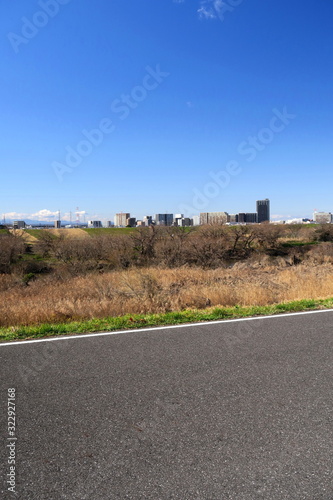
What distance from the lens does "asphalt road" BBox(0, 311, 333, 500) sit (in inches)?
93.5

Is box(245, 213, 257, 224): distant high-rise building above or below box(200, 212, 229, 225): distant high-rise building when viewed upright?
above

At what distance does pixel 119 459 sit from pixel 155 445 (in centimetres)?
31

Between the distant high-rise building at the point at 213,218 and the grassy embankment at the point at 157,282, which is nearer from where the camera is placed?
the grassy embankment at the point at 157,282

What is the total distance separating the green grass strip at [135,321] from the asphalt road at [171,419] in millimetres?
654

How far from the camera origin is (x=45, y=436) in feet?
9.41

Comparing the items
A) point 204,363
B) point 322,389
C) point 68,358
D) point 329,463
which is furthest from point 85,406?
point 322,389

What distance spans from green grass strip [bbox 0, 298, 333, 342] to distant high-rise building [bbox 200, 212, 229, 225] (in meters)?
34.4

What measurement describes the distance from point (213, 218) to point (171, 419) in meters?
40.8

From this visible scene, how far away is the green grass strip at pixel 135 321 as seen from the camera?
576 centimetres

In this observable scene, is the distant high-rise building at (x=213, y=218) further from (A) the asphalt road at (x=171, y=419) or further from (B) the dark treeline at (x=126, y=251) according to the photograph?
(A) the asphalt road at (x=171, y=419)

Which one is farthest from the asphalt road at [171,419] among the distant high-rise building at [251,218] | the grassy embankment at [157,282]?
the distant high-rise building at [251,218]

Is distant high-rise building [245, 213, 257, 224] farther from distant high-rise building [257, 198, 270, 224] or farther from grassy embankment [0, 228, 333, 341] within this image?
grassy embankment [0, 228, 333, 341]

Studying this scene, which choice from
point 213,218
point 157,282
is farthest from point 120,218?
point 157,282

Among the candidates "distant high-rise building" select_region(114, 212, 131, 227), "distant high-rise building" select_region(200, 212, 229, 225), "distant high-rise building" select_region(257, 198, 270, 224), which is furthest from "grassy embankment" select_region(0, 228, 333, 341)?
"distant high-rise building" select_region(114, 212, 131, 227)
